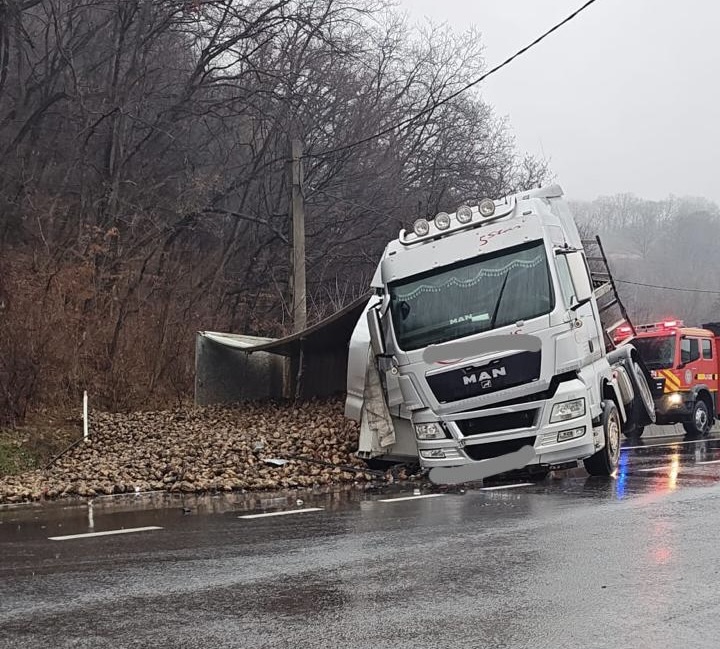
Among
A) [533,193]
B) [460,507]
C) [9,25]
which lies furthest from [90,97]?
[460,507]

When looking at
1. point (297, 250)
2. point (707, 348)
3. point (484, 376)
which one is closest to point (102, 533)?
point (484, 376)

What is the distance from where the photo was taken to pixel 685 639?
14.1ft

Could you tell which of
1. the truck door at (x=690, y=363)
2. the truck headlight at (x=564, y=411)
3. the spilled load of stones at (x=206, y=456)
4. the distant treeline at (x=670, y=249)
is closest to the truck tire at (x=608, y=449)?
the truck headlight at (x=564, y=411)

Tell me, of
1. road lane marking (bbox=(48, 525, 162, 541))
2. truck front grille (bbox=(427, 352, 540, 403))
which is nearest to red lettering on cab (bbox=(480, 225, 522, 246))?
truck front grille (bbox=(427, 352, 540, 403))

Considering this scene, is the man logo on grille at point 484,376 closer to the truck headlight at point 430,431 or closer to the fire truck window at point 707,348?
the truck headlight at point 430,431

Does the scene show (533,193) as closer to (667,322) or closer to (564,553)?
(564,553)

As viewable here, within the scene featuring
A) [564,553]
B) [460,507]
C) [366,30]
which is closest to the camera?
[564,553]

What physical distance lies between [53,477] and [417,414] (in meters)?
4.80

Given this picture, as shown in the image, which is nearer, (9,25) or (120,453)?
(120,453)

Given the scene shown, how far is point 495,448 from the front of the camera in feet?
34.2

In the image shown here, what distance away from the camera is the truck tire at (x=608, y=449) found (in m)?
11.3

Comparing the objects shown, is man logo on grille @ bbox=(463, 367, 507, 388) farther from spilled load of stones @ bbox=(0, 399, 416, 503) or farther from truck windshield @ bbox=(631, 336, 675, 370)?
truck windshield @ bbox=(631, 336, 675, 370)

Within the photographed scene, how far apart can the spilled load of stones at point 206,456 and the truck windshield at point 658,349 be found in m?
9.30

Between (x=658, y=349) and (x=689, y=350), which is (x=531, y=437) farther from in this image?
(x=689, y=350)
